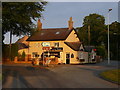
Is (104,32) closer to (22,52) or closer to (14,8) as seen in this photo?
(22,52)

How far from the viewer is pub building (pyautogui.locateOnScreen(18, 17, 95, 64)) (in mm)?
40812

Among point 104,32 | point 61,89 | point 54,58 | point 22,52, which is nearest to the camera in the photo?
point 61,89

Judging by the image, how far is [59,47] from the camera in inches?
1633

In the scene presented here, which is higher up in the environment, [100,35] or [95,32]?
[95,32]

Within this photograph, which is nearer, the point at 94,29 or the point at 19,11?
the point at 19,11

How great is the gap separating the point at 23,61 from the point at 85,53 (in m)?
12.9

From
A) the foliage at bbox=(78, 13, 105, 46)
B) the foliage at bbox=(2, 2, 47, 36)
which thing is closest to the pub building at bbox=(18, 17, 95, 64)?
the foliage at bbox=(2, 2, 47, 36)

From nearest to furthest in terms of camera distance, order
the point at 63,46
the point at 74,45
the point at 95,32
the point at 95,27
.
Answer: the point at 63,46 → the point at 74,45 → the point at 95,32 → the point at 95,27

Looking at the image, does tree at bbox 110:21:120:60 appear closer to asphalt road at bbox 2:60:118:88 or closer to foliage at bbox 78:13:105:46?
foliage at bbox 78:13:105:46

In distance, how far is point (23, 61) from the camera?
1614 inches

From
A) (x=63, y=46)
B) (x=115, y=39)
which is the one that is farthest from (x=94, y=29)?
(x=63, y=46)

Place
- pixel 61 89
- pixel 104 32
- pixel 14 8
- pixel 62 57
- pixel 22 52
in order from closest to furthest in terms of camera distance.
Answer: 1. pixel 61 89
2. pixel 14 8
3. pixel 62 57
4. pixel 22 52
5. pixel 104 32

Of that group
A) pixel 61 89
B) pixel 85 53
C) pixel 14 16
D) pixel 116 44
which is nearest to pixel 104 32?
pixel 116 44

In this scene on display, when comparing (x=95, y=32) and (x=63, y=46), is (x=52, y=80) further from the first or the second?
(x=95, y=32)
